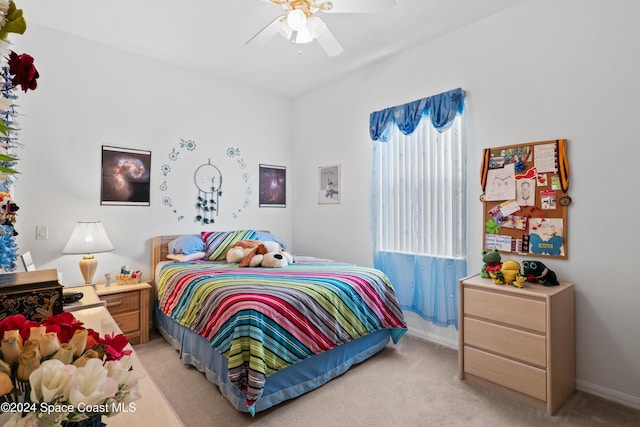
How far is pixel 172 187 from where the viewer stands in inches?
145

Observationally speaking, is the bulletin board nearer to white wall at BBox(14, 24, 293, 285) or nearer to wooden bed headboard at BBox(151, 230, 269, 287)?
white wall at BBox(14, 24, 293, 285)

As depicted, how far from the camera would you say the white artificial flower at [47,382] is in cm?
49

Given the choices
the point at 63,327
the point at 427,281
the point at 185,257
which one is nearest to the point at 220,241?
the point at 185,257

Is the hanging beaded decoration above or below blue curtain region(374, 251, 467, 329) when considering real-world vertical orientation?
above

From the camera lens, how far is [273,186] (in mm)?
4582

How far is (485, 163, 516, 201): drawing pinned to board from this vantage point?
2.62 metres

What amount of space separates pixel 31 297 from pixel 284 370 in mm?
1462

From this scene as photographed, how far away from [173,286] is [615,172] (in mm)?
3467

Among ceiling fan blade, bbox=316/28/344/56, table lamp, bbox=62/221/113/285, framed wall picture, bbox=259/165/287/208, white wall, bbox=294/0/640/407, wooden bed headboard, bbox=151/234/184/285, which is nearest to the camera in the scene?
white wall, bbox=294/0/640/407

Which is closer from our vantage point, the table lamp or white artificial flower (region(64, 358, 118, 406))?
white artificial flower (region(64, 358, 118, 406))

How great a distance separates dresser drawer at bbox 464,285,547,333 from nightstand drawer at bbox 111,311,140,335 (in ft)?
9.45

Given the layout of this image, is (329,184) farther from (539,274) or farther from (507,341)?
(507,341)

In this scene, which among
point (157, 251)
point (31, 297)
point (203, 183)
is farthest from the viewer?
point (203, 183)

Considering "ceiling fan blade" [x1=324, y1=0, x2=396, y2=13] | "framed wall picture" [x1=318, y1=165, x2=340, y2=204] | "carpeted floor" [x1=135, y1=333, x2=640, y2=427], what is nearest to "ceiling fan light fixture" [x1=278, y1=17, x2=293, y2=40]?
"ceiling fan blade" [x1=324, y1=0, x2=396, y2=13]
